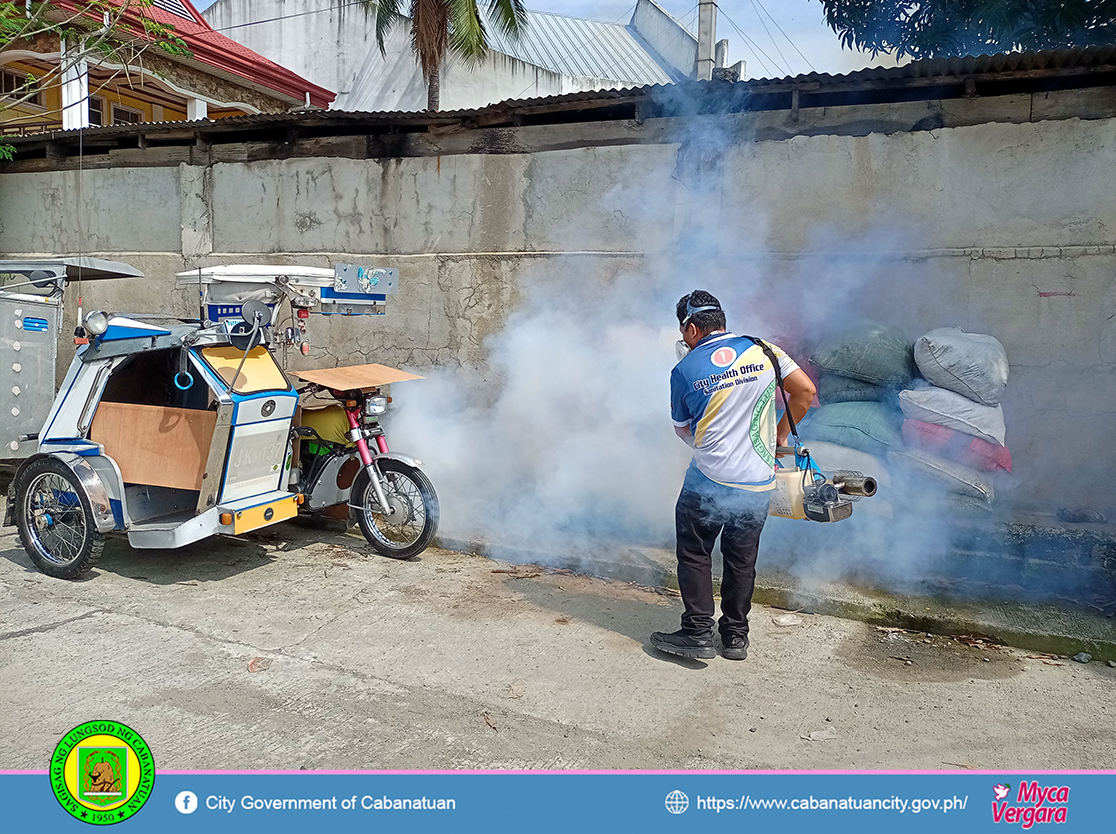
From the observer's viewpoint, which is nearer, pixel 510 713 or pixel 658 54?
pixel 510 713

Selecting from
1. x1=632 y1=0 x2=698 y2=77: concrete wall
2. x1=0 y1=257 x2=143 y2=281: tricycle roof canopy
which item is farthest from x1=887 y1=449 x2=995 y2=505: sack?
x1=632 y1=0 x2=698 y2=77: concrete wall

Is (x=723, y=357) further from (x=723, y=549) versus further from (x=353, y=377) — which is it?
(x=353, y=377)

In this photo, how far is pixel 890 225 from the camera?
6391mm

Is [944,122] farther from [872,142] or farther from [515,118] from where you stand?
[515,118]

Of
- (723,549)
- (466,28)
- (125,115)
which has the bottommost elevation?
(723,549)

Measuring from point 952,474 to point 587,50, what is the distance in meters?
23.4

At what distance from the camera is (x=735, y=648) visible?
14.0ft

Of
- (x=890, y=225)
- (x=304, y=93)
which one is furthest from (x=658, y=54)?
(x=890, y=225)

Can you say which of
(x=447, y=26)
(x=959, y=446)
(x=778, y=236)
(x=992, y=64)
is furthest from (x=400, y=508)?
(x=447, y=26)

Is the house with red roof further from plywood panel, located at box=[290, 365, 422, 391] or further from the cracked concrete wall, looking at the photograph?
plywood panel, located at box=[290, 365, 422, 391]

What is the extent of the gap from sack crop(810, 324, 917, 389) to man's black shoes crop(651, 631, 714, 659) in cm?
256

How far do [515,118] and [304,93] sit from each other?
10.6 m

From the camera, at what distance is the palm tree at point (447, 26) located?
1520cm
